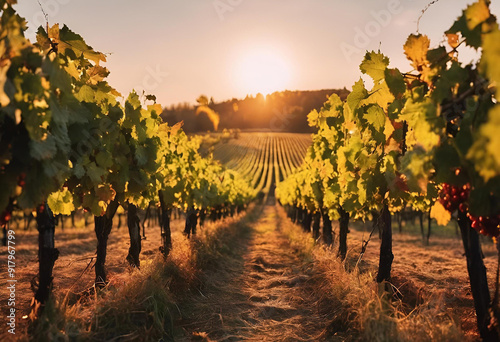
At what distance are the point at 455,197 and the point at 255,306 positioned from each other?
179 inches

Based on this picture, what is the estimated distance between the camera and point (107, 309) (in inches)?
187

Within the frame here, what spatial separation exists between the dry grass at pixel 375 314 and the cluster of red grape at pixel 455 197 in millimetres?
1247

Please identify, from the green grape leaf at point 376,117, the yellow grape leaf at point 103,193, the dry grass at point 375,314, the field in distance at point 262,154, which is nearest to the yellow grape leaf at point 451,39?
the green grape leaf at point 376,117

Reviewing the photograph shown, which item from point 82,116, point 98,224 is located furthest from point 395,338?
point 98,224

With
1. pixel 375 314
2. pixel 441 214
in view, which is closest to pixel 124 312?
pixel 375 314

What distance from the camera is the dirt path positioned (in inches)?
217

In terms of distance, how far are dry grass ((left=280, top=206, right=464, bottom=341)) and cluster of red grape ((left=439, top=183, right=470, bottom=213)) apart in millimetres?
1247

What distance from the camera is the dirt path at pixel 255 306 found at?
5.51 metres

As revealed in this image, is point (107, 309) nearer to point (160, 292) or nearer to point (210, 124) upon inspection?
point (160, 292)

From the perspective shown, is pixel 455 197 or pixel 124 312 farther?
pixel 124 312

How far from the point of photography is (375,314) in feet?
15.1

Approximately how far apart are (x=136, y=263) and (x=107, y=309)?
2.74m

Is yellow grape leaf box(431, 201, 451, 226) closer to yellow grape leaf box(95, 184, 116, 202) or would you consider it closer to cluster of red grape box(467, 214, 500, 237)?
cluster of red grape box(467, 214, 500, 237)

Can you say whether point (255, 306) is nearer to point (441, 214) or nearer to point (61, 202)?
point (61, 202)
